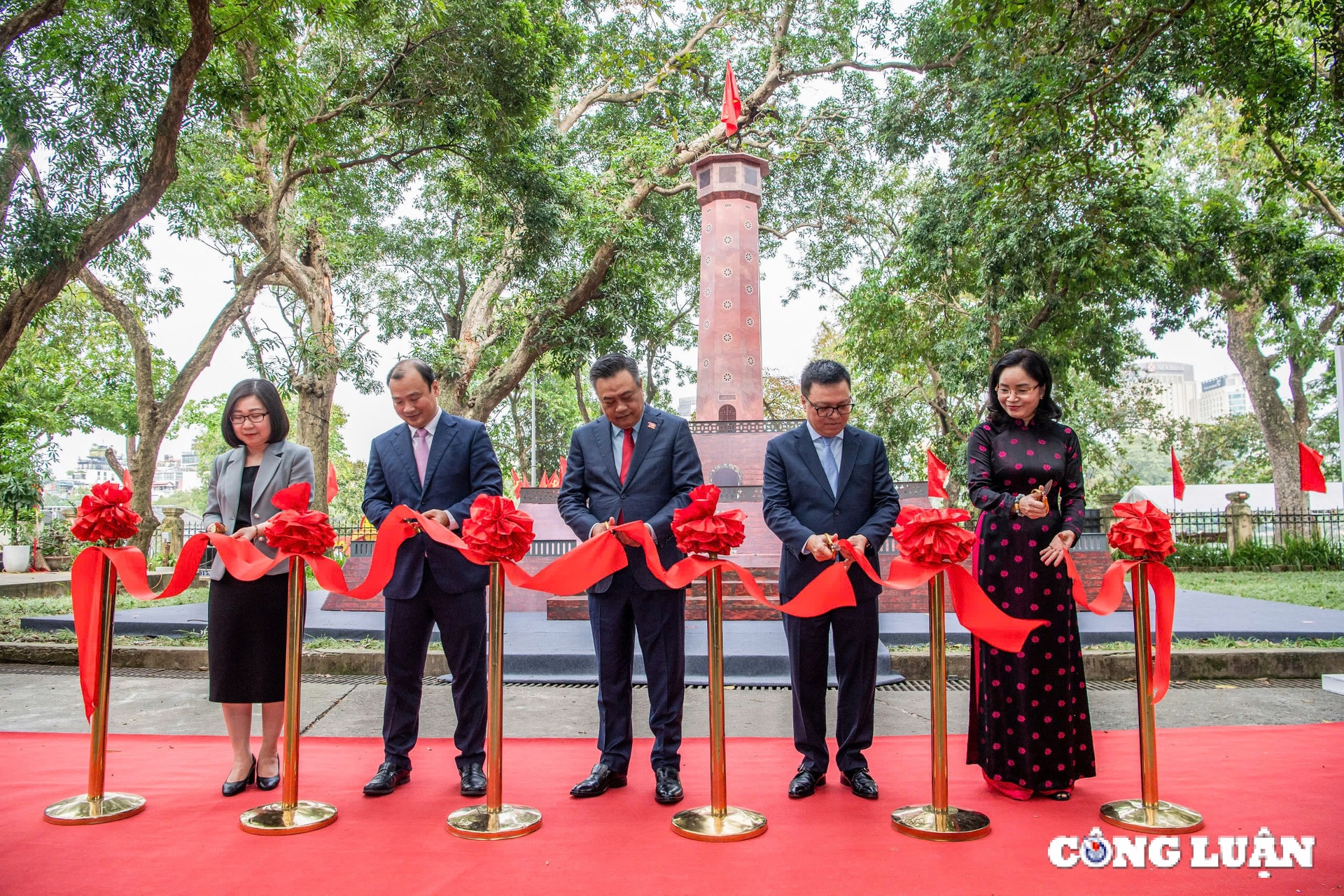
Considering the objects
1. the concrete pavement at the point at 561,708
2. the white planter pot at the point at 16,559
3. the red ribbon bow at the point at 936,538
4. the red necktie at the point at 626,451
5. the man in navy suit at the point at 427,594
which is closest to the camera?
the red ribbon bow at the point at 936,538

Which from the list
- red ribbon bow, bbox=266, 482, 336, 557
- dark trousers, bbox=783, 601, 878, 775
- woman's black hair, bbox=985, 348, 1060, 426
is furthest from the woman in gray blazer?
woman's black hair, bbox=985, 348, 1060, 426

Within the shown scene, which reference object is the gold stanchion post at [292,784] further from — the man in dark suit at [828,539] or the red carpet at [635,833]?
the man in dark suit at [828,539]

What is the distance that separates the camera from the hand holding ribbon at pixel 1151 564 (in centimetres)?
307

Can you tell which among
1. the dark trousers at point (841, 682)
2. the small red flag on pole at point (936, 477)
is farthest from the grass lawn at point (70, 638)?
the small red flag on pole at point (936, 477)

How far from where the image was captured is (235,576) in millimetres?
3297

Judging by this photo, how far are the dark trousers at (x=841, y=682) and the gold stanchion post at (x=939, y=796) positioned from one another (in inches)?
15.8

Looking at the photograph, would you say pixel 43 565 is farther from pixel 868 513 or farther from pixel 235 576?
pixel 868 513

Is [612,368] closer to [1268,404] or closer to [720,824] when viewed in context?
[720,824]

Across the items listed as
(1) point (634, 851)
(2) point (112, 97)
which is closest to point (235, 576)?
(1) point (634, 851)

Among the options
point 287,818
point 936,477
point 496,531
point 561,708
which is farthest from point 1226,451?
point 287,818

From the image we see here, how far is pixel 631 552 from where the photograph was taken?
3461 mm

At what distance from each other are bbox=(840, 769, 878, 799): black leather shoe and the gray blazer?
240 centimetres

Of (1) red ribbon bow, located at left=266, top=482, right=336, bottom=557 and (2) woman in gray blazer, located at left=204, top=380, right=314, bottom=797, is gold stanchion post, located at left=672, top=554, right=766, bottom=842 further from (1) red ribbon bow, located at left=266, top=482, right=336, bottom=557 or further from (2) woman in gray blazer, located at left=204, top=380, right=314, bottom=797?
(2) woman in gray blazer, located at left=204, top=380, right=314, bottom=797

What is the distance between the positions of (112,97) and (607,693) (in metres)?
7.52
